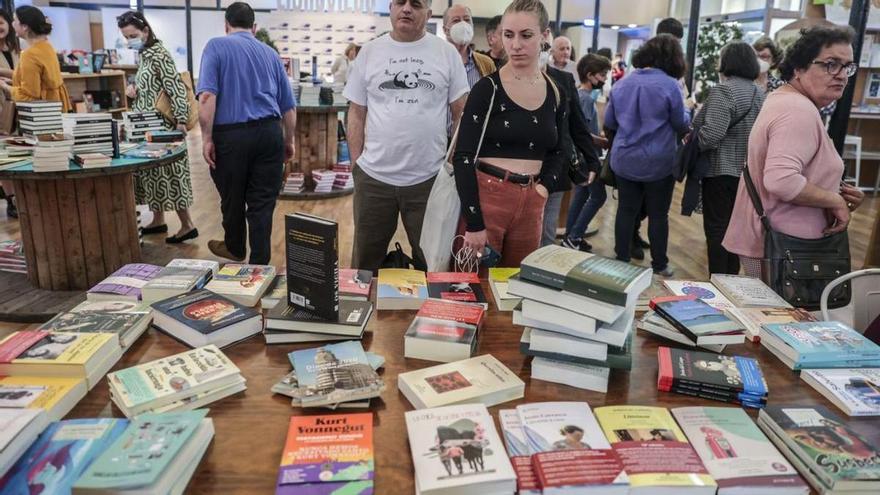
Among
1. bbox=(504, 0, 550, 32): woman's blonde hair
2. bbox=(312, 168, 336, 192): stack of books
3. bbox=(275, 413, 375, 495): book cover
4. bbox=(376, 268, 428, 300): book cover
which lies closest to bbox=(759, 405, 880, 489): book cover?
bbox=(275, 413, 375, 495): book cover

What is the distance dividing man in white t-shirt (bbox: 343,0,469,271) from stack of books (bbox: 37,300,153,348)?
51.9 inches

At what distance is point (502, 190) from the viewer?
2.34 metres

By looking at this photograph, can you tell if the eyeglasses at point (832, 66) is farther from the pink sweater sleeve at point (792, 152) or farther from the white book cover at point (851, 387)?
the white book cover at point (851, 387)

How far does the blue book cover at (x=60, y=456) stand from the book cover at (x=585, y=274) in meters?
0.86

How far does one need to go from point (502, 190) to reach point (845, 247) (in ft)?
4.13

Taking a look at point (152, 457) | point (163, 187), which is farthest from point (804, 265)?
point (163, 187)

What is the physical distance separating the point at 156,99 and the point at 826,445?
14.5 feet

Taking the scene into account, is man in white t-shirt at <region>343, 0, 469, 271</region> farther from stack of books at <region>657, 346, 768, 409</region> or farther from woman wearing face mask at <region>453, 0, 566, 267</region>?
stack of books at <region>657, 346, 768, 409</region>

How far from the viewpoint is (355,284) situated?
1856mm

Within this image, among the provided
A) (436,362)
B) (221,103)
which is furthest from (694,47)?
(436,362)

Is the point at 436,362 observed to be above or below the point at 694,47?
below

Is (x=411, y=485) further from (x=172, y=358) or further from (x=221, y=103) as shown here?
(x=221, y=103)

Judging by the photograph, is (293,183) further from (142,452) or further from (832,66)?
(142,452)

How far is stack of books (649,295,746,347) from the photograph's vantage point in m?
1.54
